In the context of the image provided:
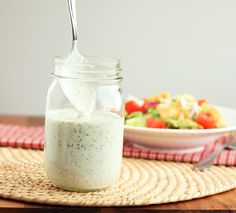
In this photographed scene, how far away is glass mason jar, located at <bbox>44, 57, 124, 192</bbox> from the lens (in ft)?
3.82

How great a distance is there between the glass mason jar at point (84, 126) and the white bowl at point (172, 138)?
32cm

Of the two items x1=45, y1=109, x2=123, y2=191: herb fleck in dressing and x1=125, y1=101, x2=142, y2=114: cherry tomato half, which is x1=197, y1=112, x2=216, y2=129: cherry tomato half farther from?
x1=45, y1=109, x2=123, y2=191: herb fleck in dressing

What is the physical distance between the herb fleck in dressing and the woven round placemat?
26mm

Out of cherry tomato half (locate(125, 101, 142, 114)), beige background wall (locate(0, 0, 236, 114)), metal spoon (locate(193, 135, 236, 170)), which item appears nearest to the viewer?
metal spoon (locate(193, 135, 236, 170))

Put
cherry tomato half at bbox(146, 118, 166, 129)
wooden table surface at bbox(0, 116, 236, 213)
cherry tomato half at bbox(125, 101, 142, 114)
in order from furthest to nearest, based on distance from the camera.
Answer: cherry tomato half at bbox(125, 101, 142, 114)
cherry tomato half at bbox(146, 118, 166, 129)
wooden table surface at bbox(0, 116, 236, 213)

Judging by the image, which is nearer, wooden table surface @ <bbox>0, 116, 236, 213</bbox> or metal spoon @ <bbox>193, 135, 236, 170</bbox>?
wooden table surface @ <bbox>0, 116, 236, 213</bbox>

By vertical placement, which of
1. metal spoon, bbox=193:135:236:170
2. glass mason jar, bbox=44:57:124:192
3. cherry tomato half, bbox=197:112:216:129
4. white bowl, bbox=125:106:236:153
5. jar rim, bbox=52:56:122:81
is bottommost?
metal spoon, bbox=193:135:236:170

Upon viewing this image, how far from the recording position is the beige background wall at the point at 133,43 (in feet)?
9.12

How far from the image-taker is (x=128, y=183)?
1283mm

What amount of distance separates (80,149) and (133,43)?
5.69ft

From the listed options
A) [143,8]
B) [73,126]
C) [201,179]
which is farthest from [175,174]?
[143,8]

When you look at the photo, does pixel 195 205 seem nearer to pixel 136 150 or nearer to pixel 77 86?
pixel 77 86

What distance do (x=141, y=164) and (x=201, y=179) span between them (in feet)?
0.59

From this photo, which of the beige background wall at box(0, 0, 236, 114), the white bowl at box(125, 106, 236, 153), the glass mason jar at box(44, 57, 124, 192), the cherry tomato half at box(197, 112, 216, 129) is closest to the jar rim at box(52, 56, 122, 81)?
the glass mason jar at box(44, 57, 124, 192)
